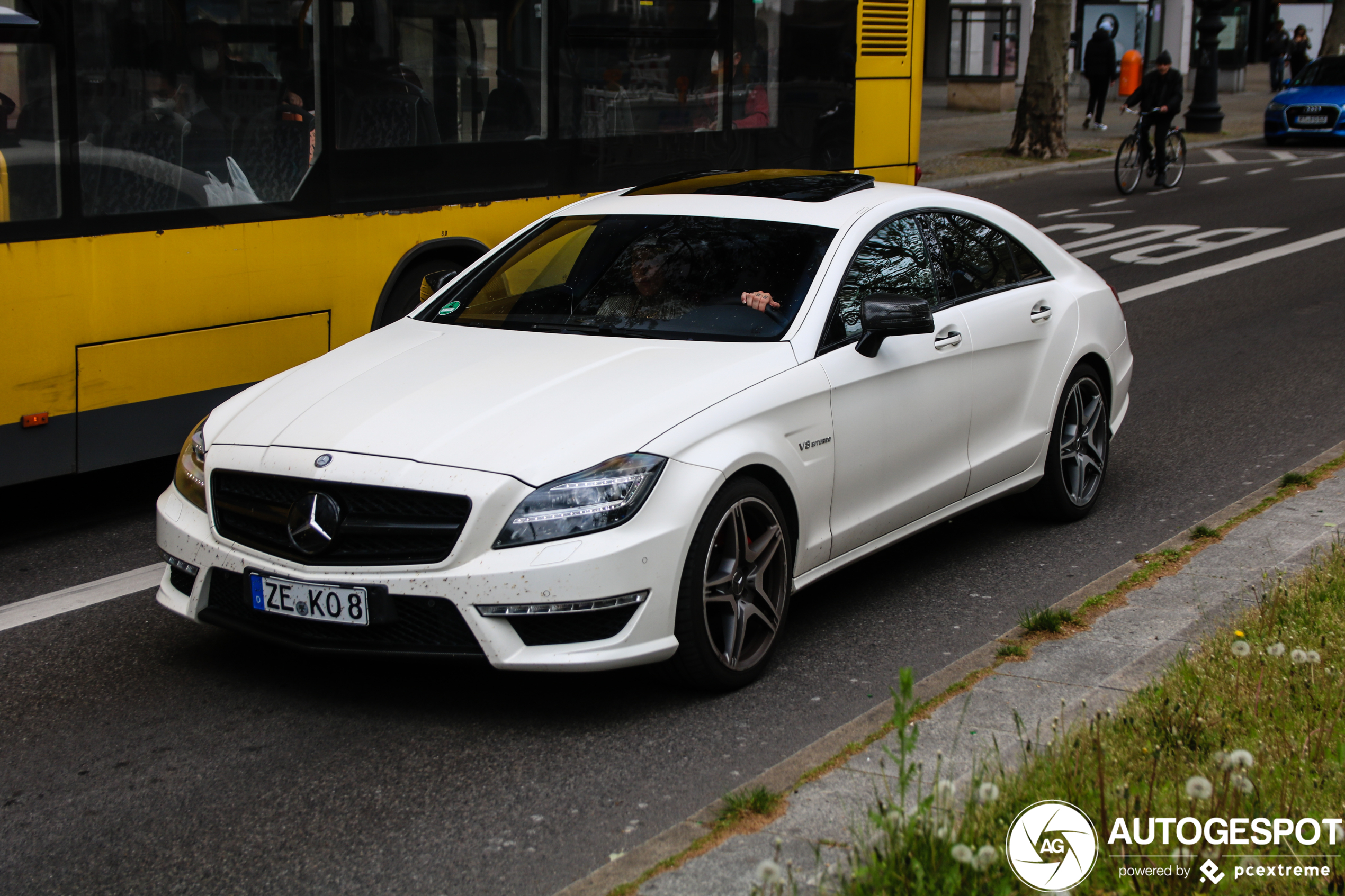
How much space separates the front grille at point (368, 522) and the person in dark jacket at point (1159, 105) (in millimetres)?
18698

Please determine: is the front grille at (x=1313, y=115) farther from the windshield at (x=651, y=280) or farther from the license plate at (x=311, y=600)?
the license plate at (x=311, y=600)

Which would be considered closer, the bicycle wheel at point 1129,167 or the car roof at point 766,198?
the car roof at point 766,198

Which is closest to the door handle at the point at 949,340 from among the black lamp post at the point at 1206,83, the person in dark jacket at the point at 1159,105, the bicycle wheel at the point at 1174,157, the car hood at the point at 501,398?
the car hood at the point at 501,398

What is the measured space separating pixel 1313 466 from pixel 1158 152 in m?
15.3

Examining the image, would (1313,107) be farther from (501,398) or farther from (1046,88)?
(501,398)

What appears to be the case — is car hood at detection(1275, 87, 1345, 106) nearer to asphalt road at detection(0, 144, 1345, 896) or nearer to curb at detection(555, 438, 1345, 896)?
asphalt road at detection(0, 144, 1345, 896)

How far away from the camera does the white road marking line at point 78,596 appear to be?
5.57m

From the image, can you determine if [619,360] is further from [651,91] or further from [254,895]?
[651,91]

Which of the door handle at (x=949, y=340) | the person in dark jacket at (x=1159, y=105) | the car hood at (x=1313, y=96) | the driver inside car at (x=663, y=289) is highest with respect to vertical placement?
the car hood at (x=1313, y=96)

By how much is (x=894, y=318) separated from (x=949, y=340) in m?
0.65

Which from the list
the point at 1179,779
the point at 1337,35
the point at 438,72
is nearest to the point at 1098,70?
the point at 1337,35

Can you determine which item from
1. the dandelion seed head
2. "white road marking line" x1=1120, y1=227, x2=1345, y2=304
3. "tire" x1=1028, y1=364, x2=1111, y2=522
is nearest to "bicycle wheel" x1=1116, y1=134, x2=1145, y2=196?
"white road marking line" x1=1120, y1=227, x2=1345, y2=304

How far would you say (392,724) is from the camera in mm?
4512

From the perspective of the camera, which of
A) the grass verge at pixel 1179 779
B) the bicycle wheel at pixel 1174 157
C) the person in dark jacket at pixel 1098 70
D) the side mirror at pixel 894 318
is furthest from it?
the person in dark jacket at pixel 1098 70
